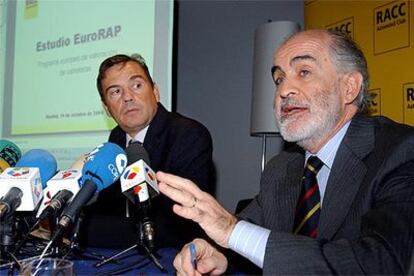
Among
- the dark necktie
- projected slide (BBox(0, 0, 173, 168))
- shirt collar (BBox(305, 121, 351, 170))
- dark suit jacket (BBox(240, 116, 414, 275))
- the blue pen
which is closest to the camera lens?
dark suit jacket (BBox(240, 116, 414, 275))

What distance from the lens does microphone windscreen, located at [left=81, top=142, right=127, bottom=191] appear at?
1187mm

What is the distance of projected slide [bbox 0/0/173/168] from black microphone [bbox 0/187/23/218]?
1.53m

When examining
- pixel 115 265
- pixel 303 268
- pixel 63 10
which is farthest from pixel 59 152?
pixel 303 268

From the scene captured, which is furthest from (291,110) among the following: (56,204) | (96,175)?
(56,204)

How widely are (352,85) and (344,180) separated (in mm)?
413

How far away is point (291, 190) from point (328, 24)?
1873mm

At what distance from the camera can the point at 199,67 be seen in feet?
11.6

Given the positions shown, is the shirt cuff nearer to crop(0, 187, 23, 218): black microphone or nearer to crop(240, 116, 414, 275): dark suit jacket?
crop(240, 116, 414, 275): dark suit jacket

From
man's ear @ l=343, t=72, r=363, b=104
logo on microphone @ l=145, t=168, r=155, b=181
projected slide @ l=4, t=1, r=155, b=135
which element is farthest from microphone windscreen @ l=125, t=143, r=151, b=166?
projected slide @ l=4, t=1, r=155, b=135

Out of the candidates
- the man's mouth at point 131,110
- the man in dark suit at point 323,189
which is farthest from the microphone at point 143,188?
the man's mouth at point 131,110

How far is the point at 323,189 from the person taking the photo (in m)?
1.40

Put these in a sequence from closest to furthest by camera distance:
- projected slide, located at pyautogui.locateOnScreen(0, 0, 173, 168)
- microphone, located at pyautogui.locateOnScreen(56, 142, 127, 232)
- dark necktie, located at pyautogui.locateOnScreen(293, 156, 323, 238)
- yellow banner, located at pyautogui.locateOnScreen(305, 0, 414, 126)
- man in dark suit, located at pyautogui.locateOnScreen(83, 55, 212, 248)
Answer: microphone, located at pyautogui.locateOnScreen(56, 142, 127, 232), dark necktie, located at pyautogui.locateOnScreen(293, 156, 323, 238), man in dark suit, located at pyautogui.locateOnScreen(83, 55, 212, 248), yellow banner, located at pyautogui.locateOnScreen(305, 0, 414, 126), projected slide, located at pyautogui.locateOnScreen(0, 0, 173, 168)

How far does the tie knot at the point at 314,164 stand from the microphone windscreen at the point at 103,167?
59 centimetres

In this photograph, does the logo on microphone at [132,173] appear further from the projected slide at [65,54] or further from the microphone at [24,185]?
the projected slide at [65,54]
